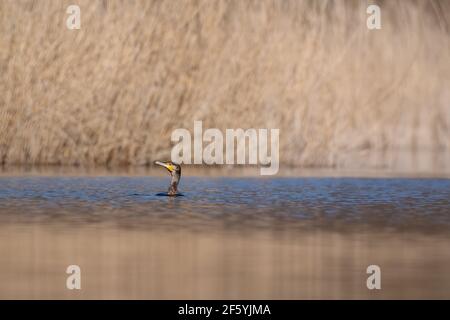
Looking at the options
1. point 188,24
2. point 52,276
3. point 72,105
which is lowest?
point 52,276

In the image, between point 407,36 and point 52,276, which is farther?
point 407,36

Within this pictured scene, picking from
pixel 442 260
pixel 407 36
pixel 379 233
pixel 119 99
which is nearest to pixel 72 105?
pixel 119 99

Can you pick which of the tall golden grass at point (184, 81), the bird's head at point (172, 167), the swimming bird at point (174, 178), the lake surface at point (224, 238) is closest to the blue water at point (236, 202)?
the lake surface at point (224, 238)

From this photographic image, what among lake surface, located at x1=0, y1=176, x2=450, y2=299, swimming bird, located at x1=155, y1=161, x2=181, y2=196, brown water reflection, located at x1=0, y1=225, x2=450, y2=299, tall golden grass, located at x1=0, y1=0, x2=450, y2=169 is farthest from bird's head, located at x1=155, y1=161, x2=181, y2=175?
tall golden grass, located at x1=0, y1=0, x2=450, y2=169

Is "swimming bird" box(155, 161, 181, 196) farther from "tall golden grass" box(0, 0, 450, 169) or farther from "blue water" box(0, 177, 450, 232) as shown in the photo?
"tall golden grass" box(0, 0, 450, 169)

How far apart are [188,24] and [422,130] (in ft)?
11.3

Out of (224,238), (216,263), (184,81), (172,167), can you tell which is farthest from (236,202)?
(184,81)

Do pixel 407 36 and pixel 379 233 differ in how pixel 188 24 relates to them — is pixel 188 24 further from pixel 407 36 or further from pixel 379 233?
pixel 379 233

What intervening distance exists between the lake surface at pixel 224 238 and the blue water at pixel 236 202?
1cm

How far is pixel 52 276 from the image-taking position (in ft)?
21.9

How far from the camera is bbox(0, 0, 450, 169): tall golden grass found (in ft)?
51.9

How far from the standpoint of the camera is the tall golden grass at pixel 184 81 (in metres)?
15.8

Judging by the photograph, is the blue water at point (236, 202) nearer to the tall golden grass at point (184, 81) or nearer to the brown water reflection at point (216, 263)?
the brown water reflection at point (216, 263)

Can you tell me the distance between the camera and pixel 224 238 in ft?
27.5
